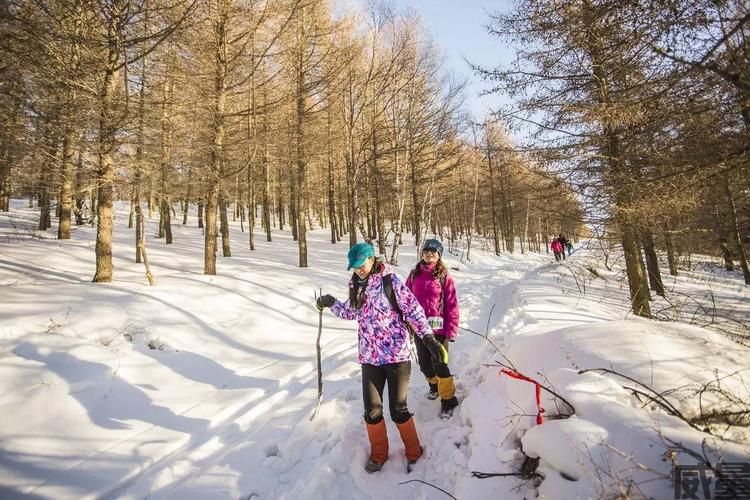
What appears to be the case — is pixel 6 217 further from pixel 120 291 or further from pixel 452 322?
pixel 452 322

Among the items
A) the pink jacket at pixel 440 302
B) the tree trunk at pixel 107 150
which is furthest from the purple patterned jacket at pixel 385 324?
the tree trunk at pixel 107 150

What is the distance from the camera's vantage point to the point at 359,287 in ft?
11.1

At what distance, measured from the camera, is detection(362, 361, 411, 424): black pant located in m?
3.22

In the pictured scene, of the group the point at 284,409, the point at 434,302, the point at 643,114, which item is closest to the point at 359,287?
the point at 434,302

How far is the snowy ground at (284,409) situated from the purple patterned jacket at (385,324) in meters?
1.03

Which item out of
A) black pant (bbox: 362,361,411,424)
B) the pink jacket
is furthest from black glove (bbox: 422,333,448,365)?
the pink jacket

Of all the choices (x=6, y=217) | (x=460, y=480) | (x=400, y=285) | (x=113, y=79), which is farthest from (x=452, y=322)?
(x=6, y=217)

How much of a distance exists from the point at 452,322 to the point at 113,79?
888cm

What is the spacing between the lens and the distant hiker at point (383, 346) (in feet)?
10.6

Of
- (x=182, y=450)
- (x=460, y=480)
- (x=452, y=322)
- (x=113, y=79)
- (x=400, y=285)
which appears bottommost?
(x=182, y=450)

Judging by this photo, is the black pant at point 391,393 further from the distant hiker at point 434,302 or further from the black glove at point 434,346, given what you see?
the distant hiker at point 434,302

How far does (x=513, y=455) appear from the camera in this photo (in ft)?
8.69

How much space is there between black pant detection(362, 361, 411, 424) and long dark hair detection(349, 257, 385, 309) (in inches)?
25.1

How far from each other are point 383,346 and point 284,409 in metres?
2.06
